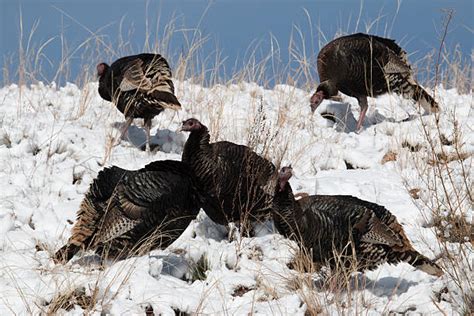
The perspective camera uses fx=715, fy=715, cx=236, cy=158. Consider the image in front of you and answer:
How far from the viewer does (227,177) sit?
19.9 ft

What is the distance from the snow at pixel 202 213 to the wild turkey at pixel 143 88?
40cm

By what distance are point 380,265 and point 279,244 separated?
2.72 feet

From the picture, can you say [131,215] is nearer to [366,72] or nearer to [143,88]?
[143,88]

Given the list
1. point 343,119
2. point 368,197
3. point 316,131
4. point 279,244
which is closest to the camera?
point 279,244

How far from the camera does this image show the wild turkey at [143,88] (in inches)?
305

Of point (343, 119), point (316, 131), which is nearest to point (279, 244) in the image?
point (316, 131)

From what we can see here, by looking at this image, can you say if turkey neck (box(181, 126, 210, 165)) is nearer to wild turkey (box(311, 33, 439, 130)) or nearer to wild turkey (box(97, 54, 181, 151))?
wild turkey (box(97, 54, 181, 151))

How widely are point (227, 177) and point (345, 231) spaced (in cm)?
140

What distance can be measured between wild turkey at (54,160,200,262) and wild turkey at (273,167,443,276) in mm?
801

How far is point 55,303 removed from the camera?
438cm

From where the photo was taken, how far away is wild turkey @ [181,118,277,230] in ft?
19.6

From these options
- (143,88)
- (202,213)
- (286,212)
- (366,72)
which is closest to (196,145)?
(202,213)

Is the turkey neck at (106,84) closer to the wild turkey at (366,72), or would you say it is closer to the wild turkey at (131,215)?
the wild turkey at (366,72)

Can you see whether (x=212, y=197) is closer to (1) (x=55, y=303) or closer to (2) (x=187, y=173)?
(2) (x=187, y=173)
